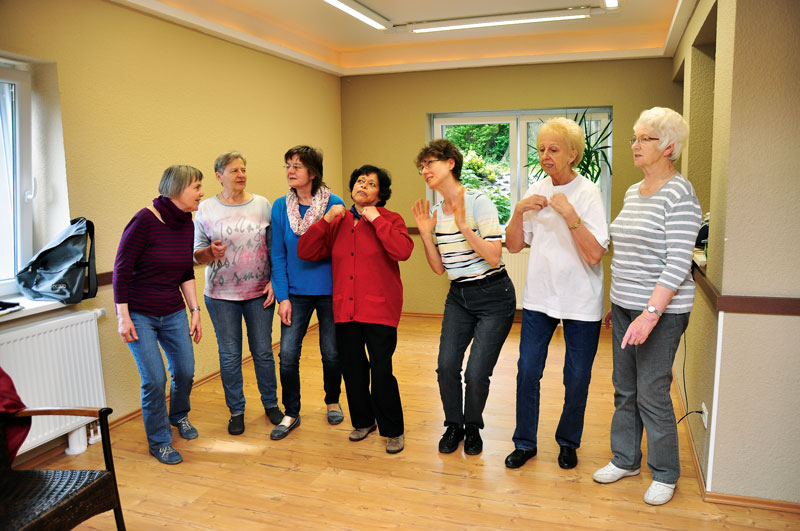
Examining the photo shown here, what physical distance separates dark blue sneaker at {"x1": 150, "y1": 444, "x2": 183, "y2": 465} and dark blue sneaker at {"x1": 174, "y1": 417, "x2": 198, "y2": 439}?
0.79 ft

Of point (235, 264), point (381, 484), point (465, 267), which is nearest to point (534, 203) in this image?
point (465, 267)

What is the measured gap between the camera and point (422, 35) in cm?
583

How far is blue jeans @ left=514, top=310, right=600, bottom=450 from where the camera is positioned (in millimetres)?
2801

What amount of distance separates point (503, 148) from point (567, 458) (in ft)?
13.0

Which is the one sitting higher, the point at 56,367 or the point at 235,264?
the point at 235,264

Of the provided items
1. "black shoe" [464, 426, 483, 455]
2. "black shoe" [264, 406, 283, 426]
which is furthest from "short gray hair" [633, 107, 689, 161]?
"black shoe" [264, 406, 283, 426]

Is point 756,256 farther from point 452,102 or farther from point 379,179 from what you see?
point 452,102

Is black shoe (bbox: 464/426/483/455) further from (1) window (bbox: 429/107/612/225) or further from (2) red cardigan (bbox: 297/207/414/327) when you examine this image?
(1) window (bbox: 429/107/612/225)

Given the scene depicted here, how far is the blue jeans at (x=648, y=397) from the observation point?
8.41 feet

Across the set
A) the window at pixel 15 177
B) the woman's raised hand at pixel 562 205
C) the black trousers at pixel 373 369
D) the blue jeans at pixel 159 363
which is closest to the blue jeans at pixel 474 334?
the black trousers at pixel 373 369

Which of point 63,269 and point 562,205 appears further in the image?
point 63,269

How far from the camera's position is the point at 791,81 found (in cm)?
239

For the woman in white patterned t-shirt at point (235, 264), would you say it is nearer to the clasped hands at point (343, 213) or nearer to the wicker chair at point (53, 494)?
the clasped hands at point (343, 213)

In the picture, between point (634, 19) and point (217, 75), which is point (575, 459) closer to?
point (217, 75)
